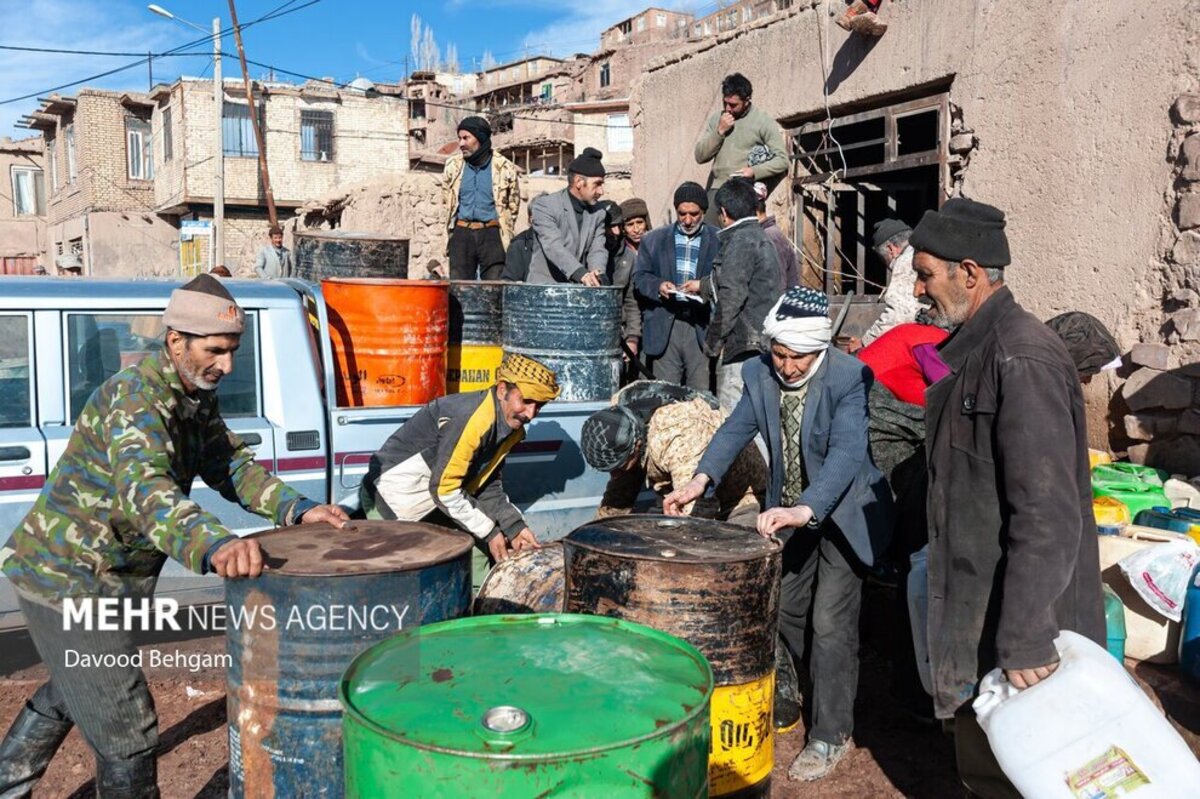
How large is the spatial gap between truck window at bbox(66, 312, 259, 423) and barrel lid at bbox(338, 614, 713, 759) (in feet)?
8.76

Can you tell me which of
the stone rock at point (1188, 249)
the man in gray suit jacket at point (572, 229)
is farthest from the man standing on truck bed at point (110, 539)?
the stone rock at point (1188, 249)

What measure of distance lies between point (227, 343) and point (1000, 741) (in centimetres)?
247

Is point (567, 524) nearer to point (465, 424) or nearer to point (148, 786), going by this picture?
point (465, 424)

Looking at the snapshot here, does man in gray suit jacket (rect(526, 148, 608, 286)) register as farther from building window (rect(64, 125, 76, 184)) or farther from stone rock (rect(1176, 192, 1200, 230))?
building window (rect(64, 125, 76, 184))

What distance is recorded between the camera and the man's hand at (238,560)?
2533 mm

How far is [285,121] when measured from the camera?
34375 millimetres

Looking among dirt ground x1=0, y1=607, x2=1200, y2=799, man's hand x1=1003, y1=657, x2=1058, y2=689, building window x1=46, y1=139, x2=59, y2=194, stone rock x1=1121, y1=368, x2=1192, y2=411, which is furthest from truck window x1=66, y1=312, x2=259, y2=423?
building window x1=46, y1=139, x2=59, y2=194

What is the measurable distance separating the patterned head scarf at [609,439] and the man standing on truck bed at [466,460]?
1.55ft

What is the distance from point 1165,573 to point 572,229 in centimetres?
434

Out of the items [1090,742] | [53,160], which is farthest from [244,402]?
[53,160]

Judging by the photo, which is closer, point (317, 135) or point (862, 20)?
point (862, 20)

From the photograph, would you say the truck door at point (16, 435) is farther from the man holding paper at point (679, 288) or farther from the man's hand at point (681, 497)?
the man holding paper at point (679, 288)

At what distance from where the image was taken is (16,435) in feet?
13.7

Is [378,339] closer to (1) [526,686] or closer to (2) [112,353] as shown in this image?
(2) [112,353]
